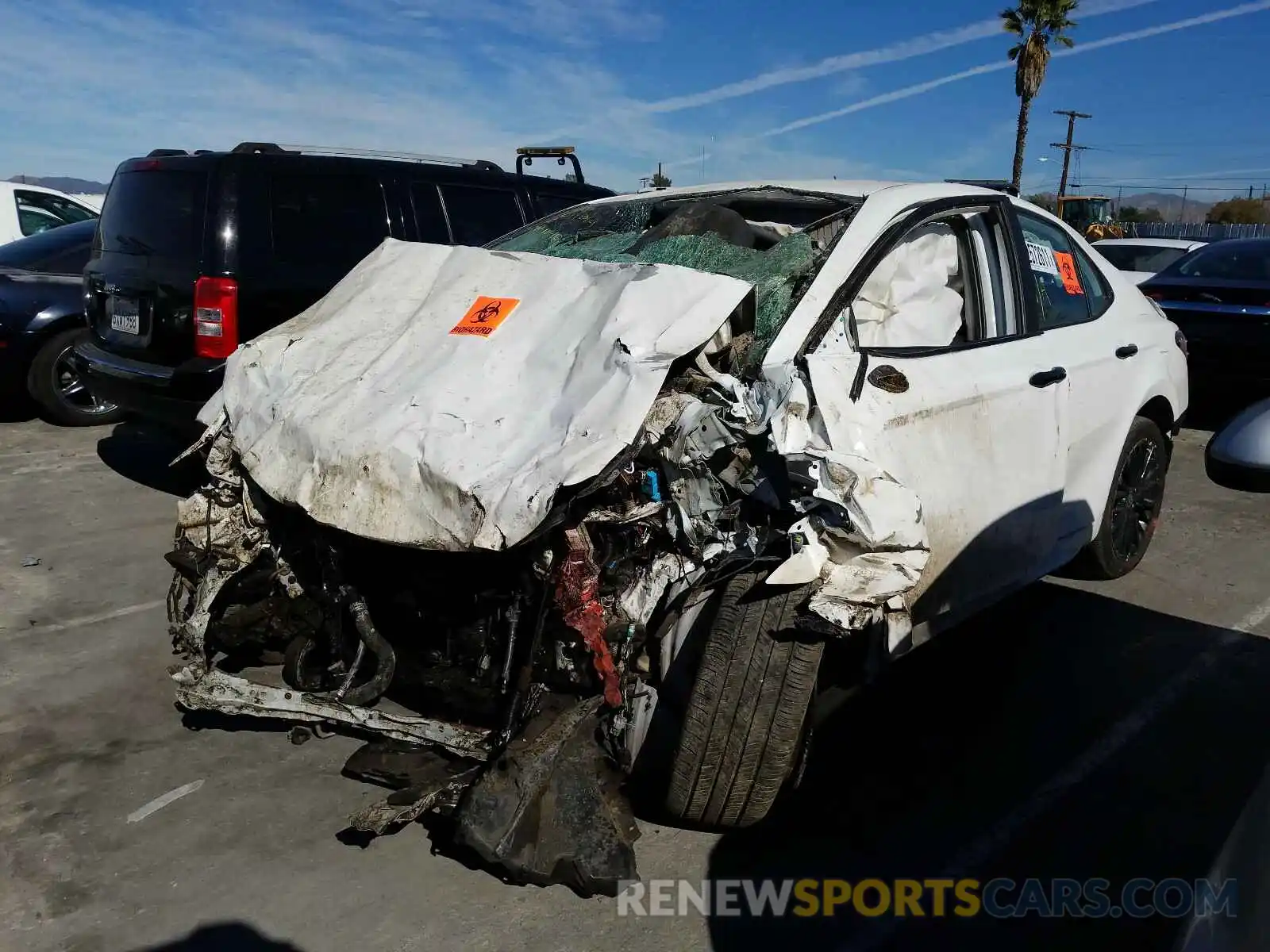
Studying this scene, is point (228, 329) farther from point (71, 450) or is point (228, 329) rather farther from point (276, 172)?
point (71, 450)

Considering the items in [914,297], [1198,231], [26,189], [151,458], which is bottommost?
[151,458]

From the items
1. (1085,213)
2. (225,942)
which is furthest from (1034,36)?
(225,942)

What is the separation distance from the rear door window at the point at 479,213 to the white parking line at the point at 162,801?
3.86 metres

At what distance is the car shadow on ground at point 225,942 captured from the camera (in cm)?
244

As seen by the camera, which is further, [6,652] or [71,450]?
[71,450]

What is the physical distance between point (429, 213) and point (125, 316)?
1.80 m

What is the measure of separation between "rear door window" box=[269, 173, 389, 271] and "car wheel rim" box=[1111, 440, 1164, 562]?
13.6 feet

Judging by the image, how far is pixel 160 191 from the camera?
5371 mm

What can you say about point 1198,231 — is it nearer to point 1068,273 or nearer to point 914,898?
point 1068,273

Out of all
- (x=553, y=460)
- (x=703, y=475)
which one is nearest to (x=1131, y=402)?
(x=703, y=475)

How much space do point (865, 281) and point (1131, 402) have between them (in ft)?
5.78

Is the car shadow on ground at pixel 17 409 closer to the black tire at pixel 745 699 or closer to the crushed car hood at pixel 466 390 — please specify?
the crushed car hood at pixel 466 390

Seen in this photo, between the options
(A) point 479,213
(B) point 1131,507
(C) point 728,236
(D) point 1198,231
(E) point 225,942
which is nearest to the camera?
(E) point 225,942

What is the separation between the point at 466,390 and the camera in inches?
117
